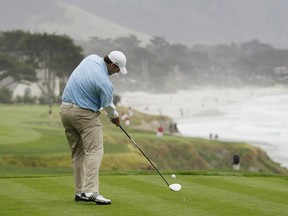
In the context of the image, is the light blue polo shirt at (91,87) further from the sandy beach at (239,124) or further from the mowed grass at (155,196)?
the sandy beach at (239,124)

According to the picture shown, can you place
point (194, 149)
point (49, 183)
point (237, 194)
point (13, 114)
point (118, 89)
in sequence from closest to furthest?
point (237, 194) < point (49, 183) < point (194, 149) < point (13, 114) < point (118, 89)

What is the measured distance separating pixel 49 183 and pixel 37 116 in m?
35.0

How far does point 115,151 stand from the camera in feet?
97.3

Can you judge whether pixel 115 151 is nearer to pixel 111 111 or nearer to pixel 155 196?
pixel 155 196

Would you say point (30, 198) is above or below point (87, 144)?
below

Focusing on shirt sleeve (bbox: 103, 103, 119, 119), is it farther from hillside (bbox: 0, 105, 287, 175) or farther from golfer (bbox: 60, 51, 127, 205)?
hillside (bbox: 0, 105, 287, 175)

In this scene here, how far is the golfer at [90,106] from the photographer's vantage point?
949 centimetres

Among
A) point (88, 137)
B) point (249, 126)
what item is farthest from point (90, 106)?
point (249, 126)

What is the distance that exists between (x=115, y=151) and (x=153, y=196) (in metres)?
19.6

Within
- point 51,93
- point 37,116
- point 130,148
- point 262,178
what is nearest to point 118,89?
point 51,93

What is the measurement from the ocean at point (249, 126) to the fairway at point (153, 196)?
118ft

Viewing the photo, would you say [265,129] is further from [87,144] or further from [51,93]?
[87,144]

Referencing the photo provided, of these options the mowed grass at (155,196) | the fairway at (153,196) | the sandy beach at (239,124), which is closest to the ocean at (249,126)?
the sandy beach at (239,124)

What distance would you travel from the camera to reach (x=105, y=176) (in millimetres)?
12766
